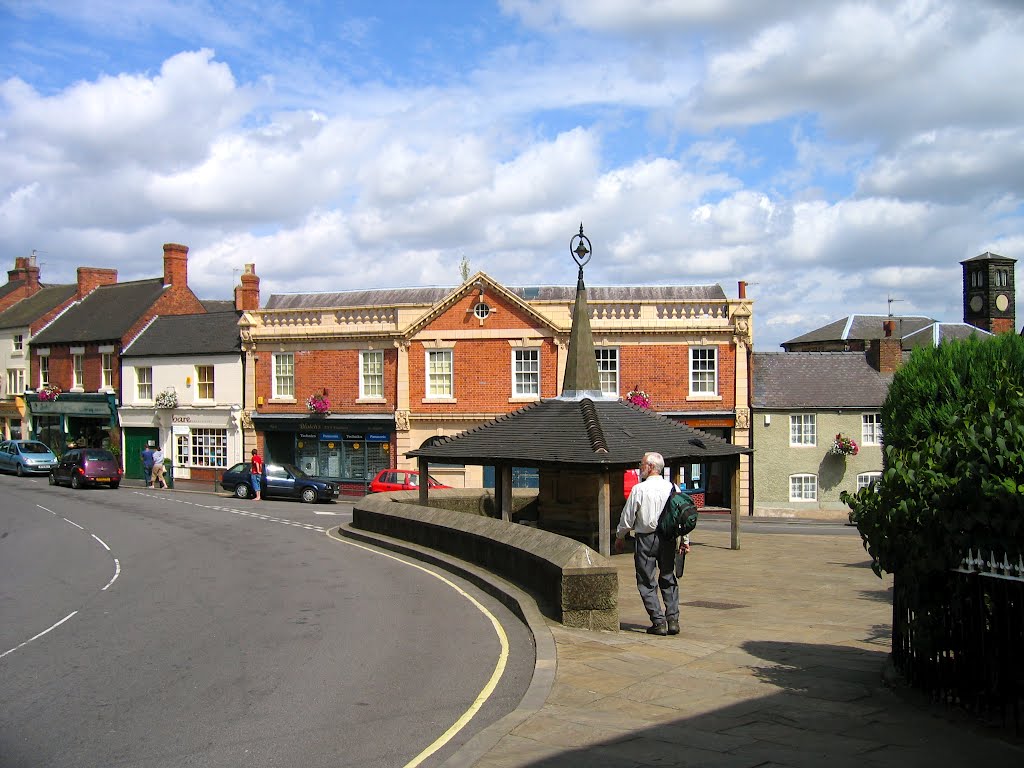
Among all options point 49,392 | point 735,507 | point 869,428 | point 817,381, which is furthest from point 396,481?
point 49,392

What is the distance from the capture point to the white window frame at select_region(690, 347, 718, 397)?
3684 cm

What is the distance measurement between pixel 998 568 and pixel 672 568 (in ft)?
13.1

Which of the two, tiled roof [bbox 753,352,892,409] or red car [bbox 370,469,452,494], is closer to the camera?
red car [bbox 370,469,452,494]

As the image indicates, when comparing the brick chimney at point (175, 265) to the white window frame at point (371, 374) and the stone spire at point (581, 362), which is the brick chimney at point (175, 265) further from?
the stone spire at point (581, 362)

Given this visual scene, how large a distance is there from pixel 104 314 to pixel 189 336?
7.95 m

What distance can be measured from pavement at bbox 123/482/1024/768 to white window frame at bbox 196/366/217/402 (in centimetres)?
3408

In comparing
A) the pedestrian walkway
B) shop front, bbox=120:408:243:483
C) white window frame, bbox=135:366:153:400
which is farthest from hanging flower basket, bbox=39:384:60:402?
the pedestrian walkway

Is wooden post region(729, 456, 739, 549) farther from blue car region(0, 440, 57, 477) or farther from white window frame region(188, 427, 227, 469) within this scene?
blue car region(0, 440, 57, 477)

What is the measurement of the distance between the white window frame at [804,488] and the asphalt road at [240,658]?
22398mm

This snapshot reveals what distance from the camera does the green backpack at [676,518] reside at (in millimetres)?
9711

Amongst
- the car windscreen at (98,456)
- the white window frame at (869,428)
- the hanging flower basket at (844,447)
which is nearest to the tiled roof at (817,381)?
the white window frame at (869,428)

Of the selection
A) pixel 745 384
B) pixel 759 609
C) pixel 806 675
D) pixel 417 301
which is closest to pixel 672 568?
pixel 806 675

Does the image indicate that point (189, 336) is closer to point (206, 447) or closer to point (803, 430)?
point (206, 447)

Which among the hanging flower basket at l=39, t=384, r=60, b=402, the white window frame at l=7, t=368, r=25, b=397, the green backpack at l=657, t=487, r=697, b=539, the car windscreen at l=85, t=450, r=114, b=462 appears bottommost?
the car windscreen at l=85, t=450, r=114, b=462
